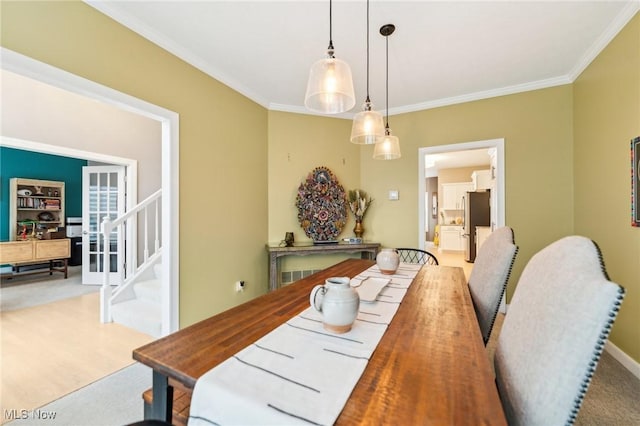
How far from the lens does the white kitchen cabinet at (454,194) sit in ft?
24.6

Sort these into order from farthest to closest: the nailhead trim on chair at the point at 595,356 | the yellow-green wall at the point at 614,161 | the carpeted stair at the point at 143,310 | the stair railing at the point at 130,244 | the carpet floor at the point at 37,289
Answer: the carpet floor at the point at 37,289, the stair railing at the point at 130,244, the carpeted stair at the point at 143,310, the yellow-green wall at the point at 614,161, the nailhead trim on chair at the point at 595,356

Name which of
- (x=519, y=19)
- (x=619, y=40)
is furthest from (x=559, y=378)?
(x=619, y=40)

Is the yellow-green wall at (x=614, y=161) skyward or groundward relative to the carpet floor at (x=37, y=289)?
skyward

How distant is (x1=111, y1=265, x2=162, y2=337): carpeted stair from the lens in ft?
8.80

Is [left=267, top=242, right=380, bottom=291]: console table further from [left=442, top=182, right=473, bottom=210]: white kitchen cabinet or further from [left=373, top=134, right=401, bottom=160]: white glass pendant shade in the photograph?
[left=442, top=182, right=473, bottom=210]: white kitchen cabinet

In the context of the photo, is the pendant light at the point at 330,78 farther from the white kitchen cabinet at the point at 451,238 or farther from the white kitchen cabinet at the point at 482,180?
the white kitchen cabinet at the point at 451,238

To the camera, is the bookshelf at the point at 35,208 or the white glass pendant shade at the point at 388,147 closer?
the white glass pendant shade at the point at 388,147

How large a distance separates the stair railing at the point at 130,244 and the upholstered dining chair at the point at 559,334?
12.2 feet

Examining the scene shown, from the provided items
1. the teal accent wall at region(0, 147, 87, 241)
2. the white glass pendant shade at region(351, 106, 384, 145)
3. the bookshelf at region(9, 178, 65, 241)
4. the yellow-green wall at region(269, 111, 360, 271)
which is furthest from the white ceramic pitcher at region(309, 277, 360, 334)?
the teal accent wall at region(0, 147, 87, 241)

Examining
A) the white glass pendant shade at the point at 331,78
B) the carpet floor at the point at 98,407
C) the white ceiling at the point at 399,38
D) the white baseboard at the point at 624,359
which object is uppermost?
the white ceiling at the point at 399,38

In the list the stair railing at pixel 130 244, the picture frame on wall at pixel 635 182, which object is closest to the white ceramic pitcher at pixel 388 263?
the picture frame on wall at pixel 635 182

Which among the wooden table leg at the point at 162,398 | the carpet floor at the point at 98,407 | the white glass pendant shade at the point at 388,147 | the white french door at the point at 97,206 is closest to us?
the wooden table leg at the point at 162,398

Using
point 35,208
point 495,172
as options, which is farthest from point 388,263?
point 35,208

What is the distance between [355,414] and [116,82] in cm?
240
